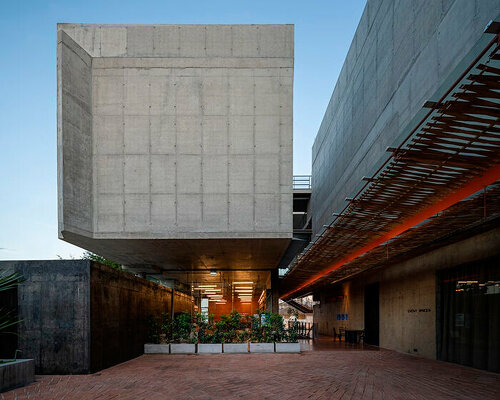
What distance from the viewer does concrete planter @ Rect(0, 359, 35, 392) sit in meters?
8.17

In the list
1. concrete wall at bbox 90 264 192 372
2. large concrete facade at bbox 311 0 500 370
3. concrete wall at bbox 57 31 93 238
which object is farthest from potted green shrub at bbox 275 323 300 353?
concrete wall at bbox 57 31 93 238

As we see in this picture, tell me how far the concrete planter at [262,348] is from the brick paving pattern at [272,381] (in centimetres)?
218

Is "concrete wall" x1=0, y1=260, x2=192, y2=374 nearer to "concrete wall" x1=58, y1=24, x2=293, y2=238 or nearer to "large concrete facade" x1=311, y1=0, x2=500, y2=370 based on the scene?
"concrete wall" x1=58, y1=24, x2=293, y2=238

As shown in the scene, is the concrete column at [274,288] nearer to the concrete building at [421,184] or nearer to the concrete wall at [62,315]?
the concrete building at [421,184]

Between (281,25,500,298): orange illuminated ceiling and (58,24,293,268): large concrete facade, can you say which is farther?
(58,24,293,268): large concrete facade

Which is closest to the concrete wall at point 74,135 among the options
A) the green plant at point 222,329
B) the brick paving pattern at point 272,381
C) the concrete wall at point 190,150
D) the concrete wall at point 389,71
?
the concrete wall at point 190,150

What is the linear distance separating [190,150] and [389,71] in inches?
258

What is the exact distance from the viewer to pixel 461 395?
7957mm

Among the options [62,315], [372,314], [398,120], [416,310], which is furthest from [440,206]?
[372,314]

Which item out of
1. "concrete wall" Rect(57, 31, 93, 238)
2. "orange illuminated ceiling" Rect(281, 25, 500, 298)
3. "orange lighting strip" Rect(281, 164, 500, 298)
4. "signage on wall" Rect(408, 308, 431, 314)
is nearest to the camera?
"orange illuminated ceiling" Rect(281, 25, 500, 298)

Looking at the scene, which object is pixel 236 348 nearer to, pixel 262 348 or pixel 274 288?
pixel 262 348

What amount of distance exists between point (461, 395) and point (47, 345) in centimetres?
850

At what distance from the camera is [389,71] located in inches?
526

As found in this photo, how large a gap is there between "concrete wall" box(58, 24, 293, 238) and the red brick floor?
4328 millimetres
